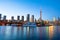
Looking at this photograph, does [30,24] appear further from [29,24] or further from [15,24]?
[15,24]

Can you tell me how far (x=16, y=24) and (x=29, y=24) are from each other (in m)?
24.9

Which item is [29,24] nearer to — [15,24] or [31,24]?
[31,24]

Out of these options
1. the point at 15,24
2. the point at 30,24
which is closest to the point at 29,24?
the point at 30,24

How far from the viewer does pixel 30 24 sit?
253ft

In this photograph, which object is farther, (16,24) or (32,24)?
(16,24)

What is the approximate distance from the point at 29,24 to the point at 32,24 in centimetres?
230

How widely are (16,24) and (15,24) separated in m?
1.32

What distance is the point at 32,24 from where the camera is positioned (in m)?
76.6

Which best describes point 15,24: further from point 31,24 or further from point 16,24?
point 31,24

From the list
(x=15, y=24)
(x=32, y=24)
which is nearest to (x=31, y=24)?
(x=32, y=24)

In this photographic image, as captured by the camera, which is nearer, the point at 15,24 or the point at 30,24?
the point at 30,24

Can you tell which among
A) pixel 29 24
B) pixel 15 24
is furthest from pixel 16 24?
pixel 29 24

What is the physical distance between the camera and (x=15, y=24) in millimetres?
98125

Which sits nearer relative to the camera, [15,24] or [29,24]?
[29,24]
